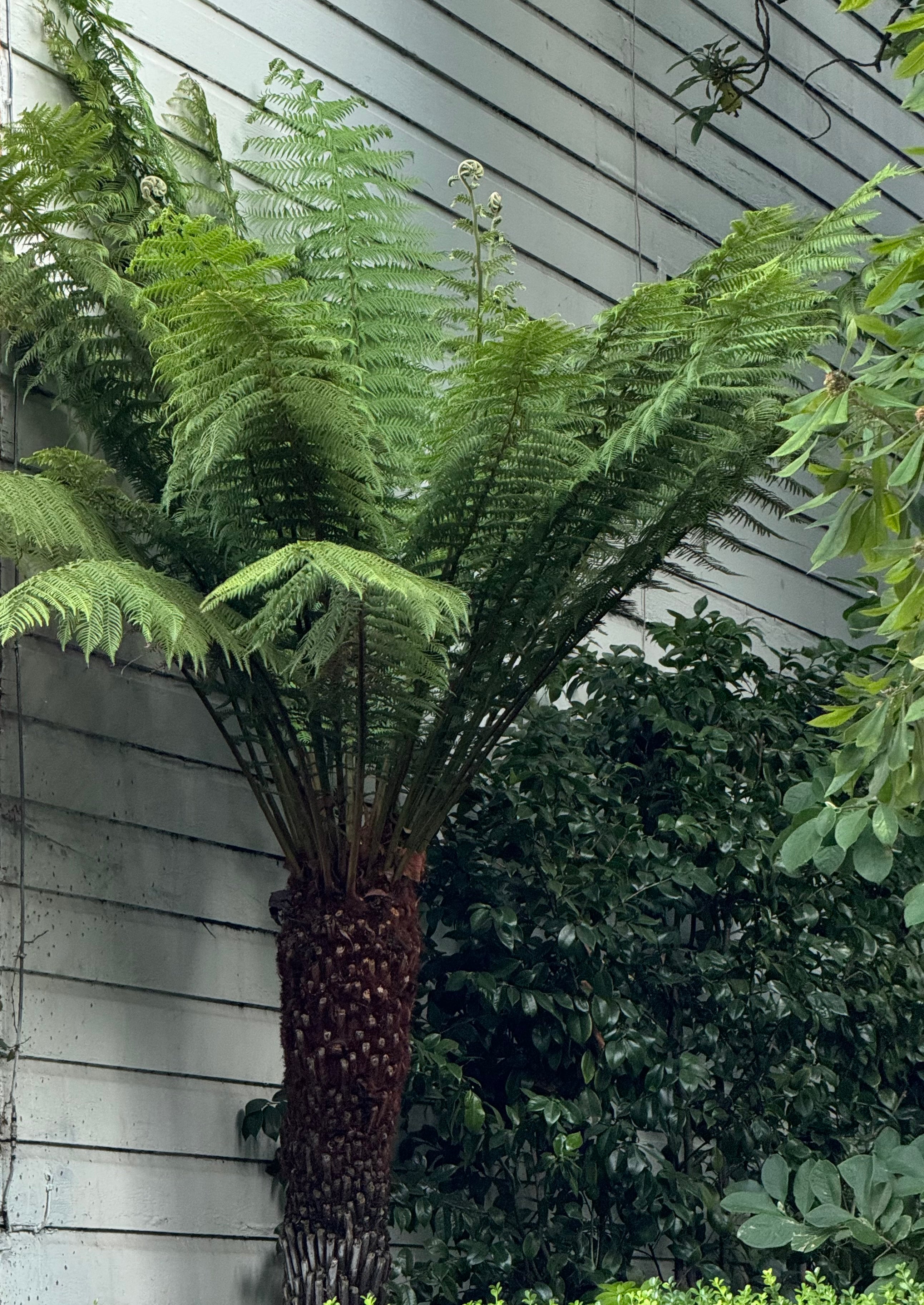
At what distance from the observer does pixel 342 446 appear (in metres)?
2.19

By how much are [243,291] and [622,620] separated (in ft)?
6.75

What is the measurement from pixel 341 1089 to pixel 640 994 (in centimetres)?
104

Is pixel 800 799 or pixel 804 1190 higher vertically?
pixel 800 799

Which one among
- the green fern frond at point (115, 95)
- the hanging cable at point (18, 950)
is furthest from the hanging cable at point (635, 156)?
the hanging cable at point (18, 950)

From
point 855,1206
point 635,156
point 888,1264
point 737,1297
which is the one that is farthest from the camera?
point 635,156

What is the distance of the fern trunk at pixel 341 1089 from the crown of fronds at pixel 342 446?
94 mm

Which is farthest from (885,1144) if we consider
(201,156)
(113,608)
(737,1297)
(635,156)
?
(635,156)

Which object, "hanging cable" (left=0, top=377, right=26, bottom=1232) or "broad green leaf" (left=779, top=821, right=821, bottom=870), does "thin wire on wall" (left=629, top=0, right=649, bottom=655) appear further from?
"broad green leaf" (left=779, top=821, right=821, bottom=870)

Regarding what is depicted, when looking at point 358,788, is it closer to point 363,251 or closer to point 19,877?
Answer: point 19,877

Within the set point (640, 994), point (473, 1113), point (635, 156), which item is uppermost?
point (635, 156)

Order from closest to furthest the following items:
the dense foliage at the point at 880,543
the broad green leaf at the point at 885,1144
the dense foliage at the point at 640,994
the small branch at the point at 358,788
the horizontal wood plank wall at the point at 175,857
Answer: the dense foliage at the point at 880,543 < the small branch at the point at 358,788 < the horizontal wood plank wall at the point at 175,857 < the broad green leaf at the point at 885,1144 < the dense foliage at the point at 640,994

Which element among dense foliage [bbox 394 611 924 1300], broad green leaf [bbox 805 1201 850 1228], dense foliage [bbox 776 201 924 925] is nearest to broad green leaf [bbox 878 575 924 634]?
dense foliage [bbox 776 201 924 925]

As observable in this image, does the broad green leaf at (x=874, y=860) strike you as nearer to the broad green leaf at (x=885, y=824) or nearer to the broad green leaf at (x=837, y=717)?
the broad green leaf at (x=885, y=824)

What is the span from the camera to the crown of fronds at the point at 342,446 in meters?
2.10
